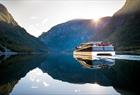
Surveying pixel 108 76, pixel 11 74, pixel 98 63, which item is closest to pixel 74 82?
pixel 108 76

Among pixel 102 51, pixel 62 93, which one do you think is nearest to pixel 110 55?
pixel 102 51

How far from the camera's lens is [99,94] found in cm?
1703

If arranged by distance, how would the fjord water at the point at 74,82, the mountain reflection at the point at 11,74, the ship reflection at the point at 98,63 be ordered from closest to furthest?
the fjord water at the point at 74,82 → the mountain reflection at the point at 11,74 → the ship reflection at the point at 98,63

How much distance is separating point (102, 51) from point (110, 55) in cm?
286

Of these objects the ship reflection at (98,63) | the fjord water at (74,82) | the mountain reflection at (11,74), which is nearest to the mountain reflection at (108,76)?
the fjord water at (74,82)

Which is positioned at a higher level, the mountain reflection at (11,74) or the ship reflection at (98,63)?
the ship reflection at (98,63)

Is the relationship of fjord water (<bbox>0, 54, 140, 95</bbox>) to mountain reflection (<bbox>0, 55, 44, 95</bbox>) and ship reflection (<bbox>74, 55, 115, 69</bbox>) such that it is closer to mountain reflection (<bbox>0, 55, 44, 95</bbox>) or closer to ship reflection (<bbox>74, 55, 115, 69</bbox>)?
mountain reflection (<bbox>0, 55, 44, 95</bbox>)

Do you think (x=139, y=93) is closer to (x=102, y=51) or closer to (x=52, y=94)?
(x=52, y=94)

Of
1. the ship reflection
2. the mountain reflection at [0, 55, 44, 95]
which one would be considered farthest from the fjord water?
the ship reflection

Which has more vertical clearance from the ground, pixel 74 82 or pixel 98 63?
pixel 98 63

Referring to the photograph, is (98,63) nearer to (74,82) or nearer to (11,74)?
(11,74)

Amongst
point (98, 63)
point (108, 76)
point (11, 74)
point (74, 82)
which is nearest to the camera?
point (74, 82)

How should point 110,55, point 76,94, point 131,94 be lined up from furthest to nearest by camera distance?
point 110,55 < point 76,94 < point 131,94

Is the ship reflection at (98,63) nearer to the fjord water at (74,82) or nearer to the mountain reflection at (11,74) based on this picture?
the fjord water at (74,82)
